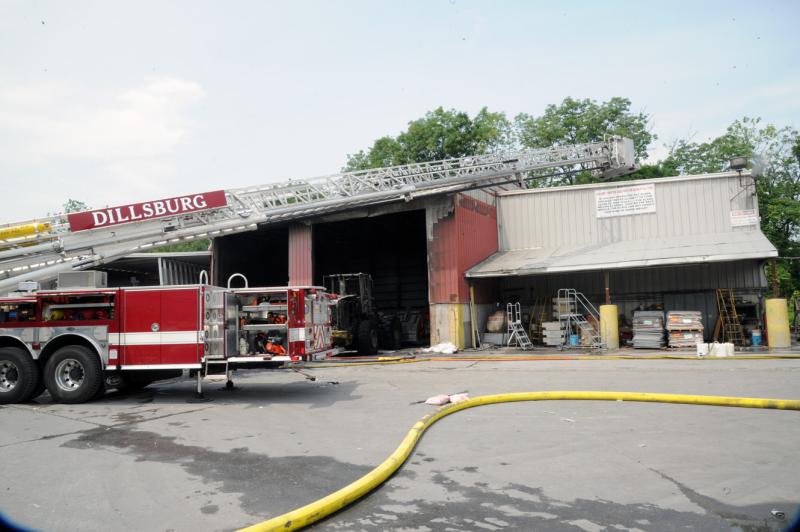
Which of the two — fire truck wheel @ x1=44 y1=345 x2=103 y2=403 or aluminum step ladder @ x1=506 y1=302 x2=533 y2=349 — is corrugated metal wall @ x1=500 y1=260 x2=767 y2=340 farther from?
fire truck wheel @ x1=44 y1=345 x2=103 y2=403

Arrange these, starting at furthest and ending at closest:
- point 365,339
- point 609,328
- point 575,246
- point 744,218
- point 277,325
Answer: point 575,246
point 744,218
point 365,339
point 609,328
point 277,325

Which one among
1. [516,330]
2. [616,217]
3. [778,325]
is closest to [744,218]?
[616,217]

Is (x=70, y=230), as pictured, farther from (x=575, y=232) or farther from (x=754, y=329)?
(x=754, y=329)

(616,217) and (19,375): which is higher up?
(616,217)

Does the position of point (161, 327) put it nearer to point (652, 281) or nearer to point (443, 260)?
point (443, 260)

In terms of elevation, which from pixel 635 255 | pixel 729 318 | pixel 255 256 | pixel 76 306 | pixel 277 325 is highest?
pixel 255 256

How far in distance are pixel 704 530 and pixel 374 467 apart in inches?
117

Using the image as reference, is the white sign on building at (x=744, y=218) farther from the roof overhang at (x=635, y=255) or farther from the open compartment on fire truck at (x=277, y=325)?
the open compartment on fire truck at (x=277, y=325)

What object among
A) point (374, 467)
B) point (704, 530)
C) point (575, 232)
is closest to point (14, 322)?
point (374, 467)

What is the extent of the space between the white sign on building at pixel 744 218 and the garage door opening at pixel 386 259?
13225 millimetres

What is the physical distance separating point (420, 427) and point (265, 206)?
12596 millimetres

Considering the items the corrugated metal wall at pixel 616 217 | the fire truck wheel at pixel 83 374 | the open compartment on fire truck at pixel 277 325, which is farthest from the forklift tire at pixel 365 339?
the fire truck wheel at pixel 83 374

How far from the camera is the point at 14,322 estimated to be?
10.4 metres

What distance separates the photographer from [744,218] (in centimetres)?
2125
